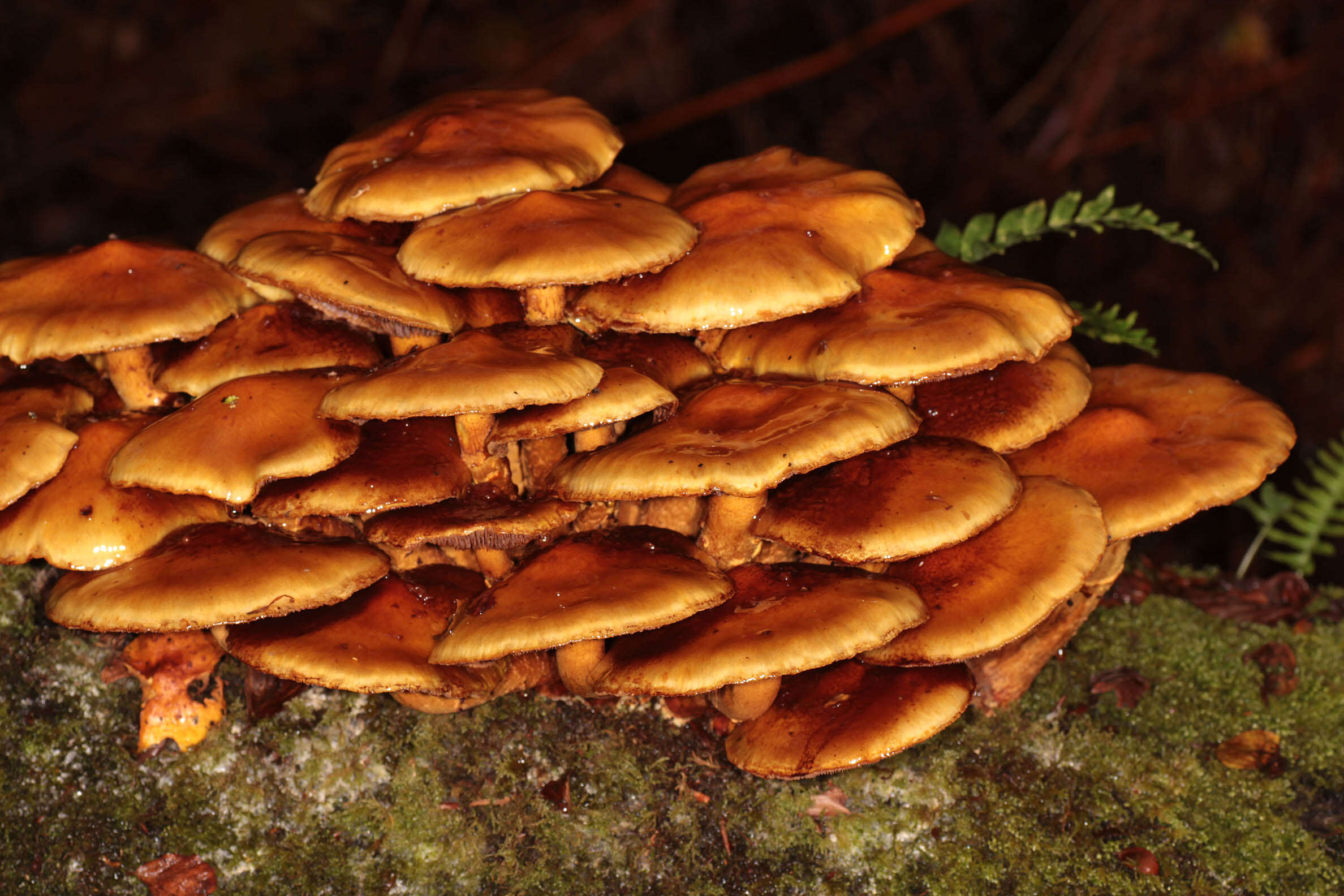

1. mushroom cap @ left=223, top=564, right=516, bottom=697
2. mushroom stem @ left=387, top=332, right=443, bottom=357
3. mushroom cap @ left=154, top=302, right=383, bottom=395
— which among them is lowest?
mushroom cap @ left=223, top=564, right=516, bottom=697

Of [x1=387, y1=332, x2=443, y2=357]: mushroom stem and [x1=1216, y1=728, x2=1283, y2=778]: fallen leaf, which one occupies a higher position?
[x1=387, y1=332, x2=443, y2=357]: mushroom stem

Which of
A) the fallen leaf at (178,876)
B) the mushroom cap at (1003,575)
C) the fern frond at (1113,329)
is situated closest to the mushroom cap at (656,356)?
the mushroom cap at (1003,575)

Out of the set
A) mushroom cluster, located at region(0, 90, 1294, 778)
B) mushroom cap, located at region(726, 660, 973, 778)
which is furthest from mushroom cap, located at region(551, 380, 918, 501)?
mushroom cap, located at region(726, 660, 973, 778)

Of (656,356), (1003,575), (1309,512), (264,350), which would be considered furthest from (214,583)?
(1309,512)

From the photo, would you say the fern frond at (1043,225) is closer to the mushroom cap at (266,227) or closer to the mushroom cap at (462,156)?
the mushroom cap at (462,156)

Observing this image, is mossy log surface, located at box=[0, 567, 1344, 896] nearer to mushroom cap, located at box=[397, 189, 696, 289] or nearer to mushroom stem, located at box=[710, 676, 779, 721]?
mushroom stem, located at box=[710, 676, 779, 721]

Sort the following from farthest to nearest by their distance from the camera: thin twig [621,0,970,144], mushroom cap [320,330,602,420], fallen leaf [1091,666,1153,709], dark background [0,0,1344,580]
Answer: dark background [0,0,1344,580]
thin twig [621,0,970,144]
fallen leaf [1091,666,1153,709]
mushroom cap [320,330,602,420]
